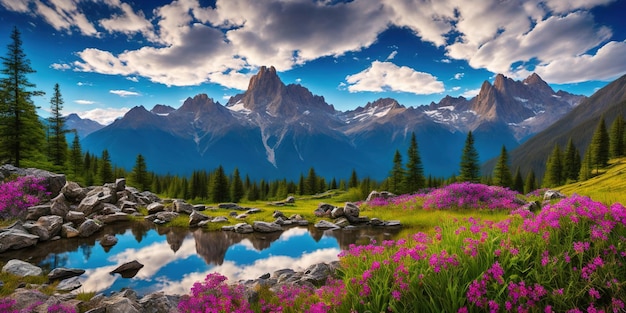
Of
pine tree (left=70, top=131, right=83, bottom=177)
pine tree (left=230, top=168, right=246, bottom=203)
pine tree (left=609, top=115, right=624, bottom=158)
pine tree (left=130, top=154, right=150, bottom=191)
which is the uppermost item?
pine tree (left=609, top=115, right=624, bottom=158)

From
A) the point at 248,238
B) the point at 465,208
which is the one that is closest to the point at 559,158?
the point at 465,208

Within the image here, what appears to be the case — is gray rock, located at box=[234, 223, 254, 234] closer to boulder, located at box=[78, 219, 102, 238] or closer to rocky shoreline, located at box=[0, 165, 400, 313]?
rocky shoreline, located at box=[0, 165, 400, 313]

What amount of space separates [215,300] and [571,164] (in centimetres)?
10211

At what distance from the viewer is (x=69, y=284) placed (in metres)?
8.97

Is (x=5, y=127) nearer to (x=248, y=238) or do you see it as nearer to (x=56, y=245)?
(x=56, y=245)

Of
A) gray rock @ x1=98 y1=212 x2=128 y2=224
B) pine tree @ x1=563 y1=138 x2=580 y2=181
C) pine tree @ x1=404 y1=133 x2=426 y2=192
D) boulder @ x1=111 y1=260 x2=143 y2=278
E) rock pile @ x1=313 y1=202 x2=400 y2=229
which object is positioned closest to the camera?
boulder @ x1=111 y1=260 x2=143 y2=278

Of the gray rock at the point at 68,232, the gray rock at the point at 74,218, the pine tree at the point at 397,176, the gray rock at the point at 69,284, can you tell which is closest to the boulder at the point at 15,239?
the gray rock at the point at 68,232

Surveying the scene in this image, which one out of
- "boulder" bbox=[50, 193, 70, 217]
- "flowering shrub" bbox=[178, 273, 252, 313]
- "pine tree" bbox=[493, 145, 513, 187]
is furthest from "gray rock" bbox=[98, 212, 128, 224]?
"pine tree" bbox=[493, 145, 513, 187]

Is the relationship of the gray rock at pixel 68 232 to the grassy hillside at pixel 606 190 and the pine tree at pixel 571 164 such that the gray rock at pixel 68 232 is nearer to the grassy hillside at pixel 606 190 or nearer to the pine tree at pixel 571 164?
the grassy hillside at pixel 606 190

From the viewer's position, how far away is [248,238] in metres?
15.8

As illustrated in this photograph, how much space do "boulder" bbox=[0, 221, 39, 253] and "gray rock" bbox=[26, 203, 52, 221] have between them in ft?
11.9

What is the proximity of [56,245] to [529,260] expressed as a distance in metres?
18.7

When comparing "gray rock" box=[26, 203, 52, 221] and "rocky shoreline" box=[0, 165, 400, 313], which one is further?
"gray rock" box=[26, 203, 52, 221]

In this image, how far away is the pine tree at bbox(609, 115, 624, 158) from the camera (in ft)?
243
